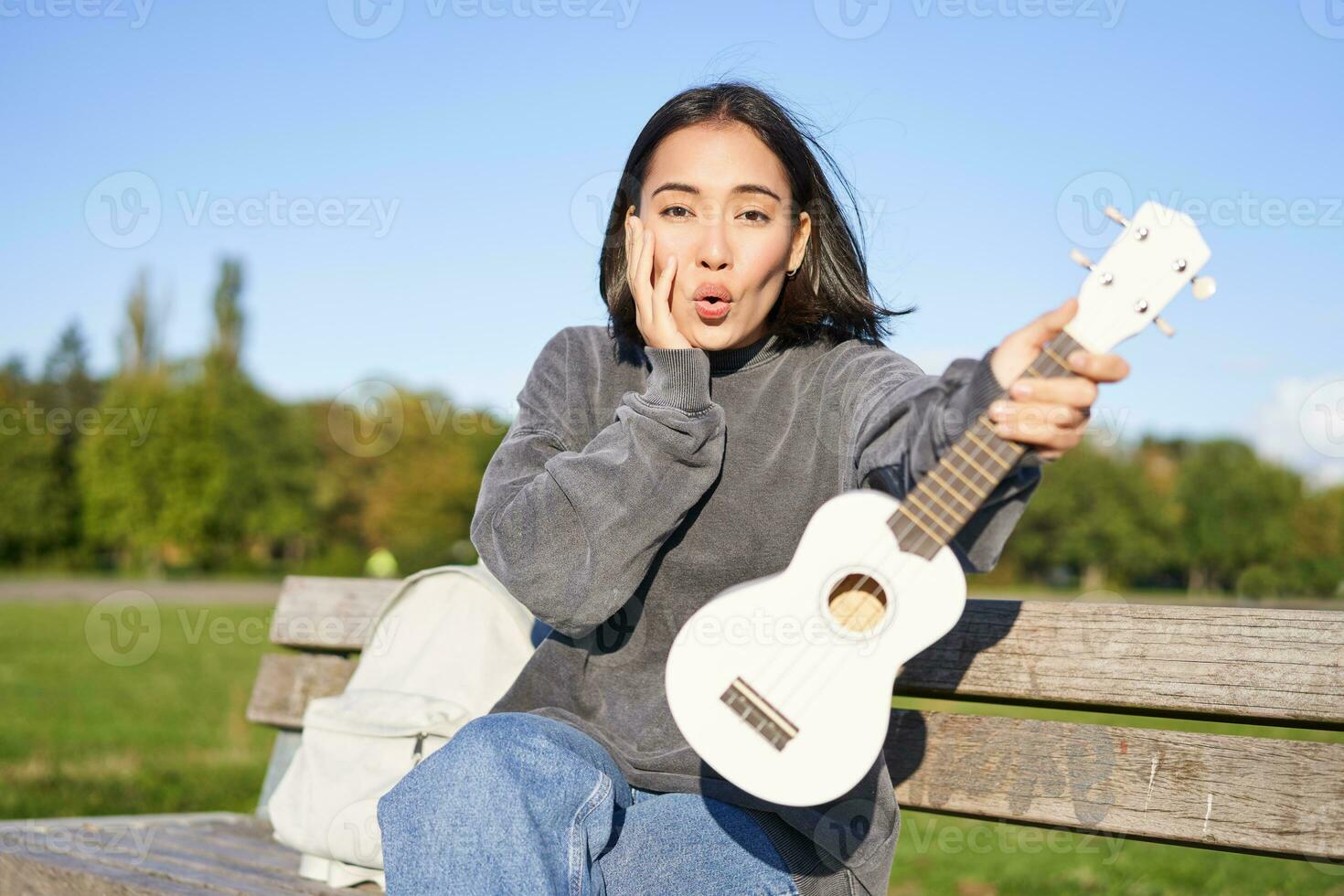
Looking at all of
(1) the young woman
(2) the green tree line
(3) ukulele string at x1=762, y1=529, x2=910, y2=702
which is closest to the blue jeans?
(1) the young woman

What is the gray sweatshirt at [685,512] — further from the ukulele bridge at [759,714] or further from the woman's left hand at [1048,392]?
the ukulele bridge at [759,714]

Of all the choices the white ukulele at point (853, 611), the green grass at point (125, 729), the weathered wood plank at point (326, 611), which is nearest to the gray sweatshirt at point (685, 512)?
the white ukulele at point (853, 611)

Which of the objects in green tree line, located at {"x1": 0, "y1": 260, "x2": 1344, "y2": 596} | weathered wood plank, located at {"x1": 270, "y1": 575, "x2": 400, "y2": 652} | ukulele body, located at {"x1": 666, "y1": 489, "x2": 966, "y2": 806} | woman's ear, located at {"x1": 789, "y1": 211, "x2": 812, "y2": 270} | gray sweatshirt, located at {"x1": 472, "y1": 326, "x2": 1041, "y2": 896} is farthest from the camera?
green tree line, located at {"x1": 0, "y1": 260, "x2": 1344, "y2": 596}

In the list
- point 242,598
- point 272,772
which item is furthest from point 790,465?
point 242,598

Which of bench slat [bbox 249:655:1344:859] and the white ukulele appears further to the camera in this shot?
bench slat [bbox 249:655:1344:859]

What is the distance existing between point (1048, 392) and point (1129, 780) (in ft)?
3.49

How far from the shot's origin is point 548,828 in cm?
192

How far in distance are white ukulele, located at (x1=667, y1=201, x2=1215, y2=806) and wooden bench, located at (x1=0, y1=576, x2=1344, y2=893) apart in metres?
0.78

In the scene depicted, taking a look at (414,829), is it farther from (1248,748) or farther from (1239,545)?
(1239,545)

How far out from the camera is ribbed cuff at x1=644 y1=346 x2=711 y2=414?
7.22 ft

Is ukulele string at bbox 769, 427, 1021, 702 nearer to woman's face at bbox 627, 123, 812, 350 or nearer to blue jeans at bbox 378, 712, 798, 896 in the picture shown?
blue jeans at bbox 378, 712, 798, 896

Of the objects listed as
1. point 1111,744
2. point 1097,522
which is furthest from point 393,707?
point 1097,522

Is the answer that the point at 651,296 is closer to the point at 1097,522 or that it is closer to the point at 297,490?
the point at 297,490

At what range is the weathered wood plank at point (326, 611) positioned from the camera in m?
3.53
